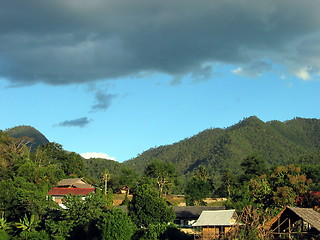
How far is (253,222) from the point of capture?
3722 centimetres

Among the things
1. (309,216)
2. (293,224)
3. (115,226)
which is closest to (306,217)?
(309,216)

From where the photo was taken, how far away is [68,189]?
9169 cm

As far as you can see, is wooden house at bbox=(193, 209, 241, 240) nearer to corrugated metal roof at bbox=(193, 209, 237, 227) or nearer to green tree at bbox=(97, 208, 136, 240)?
corrugated metal roof at bbox=(193, 209, 237, 227)

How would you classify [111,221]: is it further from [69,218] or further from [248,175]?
[248,175]

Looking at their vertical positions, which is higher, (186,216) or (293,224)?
(293,224)

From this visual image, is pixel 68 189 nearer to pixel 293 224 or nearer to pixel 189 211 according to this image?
pixel 189 211

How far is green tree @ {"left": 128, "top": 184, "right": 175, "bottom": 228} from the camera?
2356 inches

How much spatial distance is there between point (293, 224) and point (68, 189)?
198 ft

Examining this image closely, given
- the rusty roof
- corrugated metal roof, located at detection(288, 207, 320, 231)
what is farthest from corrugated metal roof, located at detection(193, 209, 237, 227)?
corrugated metal roof, located at detection(288, 207, 320, 231)

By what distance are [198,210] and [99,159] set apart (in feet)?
402

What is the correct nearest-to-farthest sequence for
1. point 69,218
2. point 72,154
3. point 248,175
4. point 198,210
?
point 69,218, point 198,210, point 248,175, point 72,154

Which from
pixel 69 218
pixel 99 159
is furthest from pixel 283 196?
pixel 99 159

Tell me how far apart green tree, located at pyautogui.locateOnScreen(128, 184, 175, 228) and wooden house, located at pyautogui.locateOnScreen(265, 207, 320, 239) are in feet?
70.5

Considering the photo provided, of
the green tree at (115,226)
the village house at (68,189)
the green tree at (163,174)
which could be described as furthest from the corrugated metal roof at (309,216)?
the green tree at (163,174)
